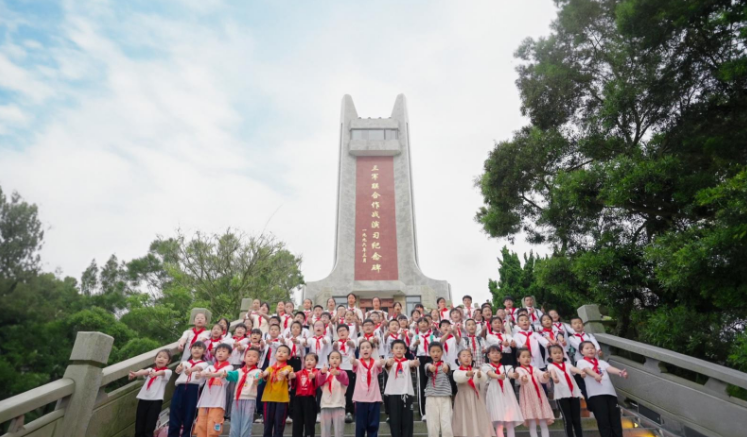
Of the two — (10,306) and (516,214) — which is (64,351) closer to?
(10,306)

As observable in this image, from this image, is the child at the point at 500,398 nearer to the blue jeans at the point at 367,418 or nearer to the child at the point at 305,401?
the blue jeans at the point at 367,418

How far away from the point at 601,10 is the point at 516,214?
3.88m

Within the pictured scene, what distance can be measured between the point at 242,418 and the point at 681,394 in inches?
192

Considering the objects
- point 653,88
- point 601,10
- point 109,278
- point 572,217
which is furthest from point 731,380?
point 109,278

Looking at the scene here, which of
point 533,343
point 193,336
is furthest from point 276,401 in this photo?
point 533,343

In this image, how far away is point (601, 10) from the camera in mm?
6953

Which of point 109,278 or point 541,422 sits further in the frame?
point 109,278

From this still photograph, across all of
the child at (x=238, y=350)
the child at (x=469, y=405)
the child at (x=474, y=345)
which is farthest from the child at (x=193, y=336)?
the child at (x=474, y=345)

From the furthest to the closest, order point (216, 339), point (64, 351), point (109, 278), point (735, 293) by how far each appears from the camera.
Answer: point (109, 278)
point (64, 351)
point (216, 339)
point (735, 293)

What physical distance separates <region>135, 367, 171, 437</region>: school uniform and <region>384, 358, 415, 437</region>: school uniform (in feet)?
8.45

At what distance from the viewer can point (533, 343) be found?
5.56 metres

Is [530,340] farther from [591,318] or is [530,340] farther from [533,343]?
Answer: [591,318]

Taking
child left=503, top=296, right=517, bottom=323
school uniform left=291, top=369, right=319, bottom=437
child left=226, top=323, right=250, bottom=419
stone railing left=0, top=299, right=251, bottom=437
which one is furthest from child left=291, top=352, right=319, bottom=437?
child left=503, top=296, right=517, bottom=323

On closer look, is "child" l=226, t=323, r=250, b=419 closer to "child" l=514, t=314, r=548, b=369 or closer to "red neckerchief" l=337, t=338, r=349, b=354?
"red neckerchief" l=337, t=338, r=349, b=354
